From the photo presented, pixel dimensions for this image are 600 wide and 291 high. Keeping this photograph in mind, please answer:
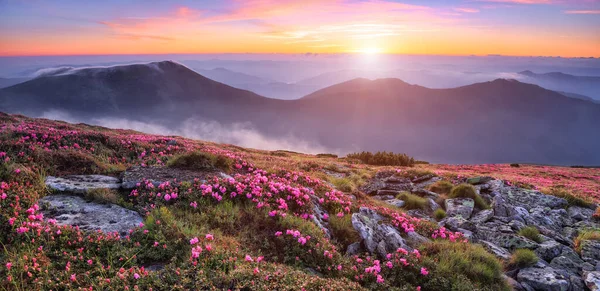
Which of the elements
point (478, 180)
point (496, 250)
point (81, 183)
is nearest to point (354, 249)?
point (496, 250)

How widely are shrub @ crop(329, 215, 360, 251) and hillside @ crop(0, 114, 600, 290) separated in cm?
4

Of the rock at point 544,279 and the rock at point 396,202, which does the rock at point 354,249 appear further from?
the rock at point 396,202

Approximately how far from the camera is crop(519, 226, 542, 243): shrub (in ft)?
35.5

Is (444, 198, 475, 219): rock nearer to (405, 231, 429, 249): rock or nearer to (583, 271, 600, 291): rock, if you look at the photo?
(405, 231, 429, 249): rock

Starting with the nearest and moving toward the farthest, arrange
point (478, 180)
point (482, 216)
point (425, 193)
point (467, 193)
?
point (482, 216) → point (467, 193) → point (425, 193) → point (478, 180)

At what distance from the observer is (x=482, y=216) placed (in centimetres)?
1282

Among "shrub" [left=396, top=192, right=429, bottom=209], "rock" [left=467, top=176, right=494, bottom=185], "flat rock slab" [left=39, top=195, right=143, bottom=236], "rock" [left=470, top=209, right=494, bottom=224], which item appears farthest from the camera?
"rock" [left=467, top=176, right=494, bottom=185]

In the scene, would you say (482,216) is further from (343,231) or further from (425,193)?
(343,231)

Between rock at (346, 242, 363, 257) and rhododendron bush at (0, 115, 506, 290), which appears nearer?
rhododendron bush at (0, 115, 506, 290)

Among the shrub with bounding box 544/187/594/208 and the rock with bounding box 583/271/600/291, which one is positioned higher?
the rock with bounding box 583/271/600/291

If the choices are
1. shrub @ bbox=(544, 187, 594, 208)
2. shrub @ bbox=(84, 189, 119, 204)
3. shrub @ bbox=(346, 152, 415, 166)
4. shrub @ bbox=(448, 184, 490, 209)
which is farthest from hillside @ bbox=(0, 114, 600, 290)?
shrub @ bbox=(346, 152, 415, 166)

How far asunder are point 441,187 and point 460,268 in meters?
10.1

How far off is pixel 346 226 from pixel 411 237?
200 centimetres

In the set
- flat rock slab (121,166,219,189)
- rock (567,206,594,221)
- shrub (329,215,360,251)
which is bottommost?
rock (567,206,594,221)
